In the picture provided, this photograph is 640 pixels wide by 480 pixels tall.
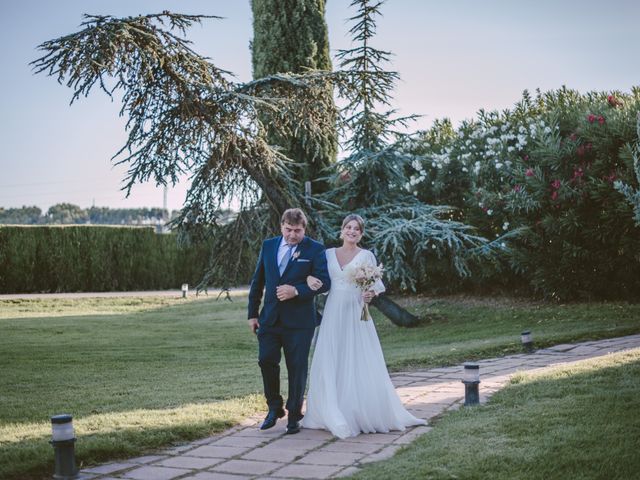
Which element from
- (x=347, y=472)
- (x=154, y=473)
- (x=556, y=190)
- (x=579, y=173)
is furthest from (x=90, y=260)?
(x=347, y=472)

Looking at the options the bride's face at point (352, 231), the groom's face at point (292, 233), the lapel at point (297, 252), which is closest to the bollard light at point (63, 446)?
the lapel at point (297, 252)

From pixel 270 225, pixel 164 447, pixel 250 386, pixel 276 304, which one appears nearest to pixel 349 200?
pixel 270 225

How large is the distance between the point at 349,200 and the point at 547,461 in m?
9.00

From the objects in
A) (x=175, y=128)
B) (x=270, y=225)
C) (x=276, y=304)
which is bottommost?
(x=276, y=304)

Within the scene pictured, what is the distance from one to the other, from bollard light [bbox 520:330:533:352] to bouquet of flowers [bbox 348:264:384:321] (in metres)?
4.48

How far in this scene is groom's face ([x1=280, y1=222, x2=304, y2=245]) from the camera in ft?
21.6

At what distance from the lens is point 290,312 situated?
6.59 m

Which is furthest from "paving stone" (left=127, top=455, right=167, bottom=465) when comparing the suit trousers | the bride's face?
the bride's face

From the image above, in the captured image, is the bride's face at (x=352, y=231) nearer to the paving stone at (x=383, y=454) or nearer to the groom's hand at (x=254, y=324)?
the groom's hand at (x=254, y=324)

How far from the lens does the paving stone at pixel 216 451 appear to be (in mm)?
5779

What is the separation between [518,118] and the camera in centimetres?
1644

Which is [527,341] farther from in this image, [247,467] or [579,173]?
[247,467]

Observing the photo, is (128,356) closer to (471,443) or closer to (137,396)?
(137,396)

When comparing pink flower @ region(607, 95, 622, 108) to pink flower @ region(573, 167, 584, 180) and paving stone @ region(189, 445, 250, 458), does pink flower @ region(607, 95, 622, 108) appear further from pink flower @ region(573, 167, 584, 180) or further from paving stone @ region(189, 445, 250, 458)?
paving stone @ region(189, 445, 250, 458)
